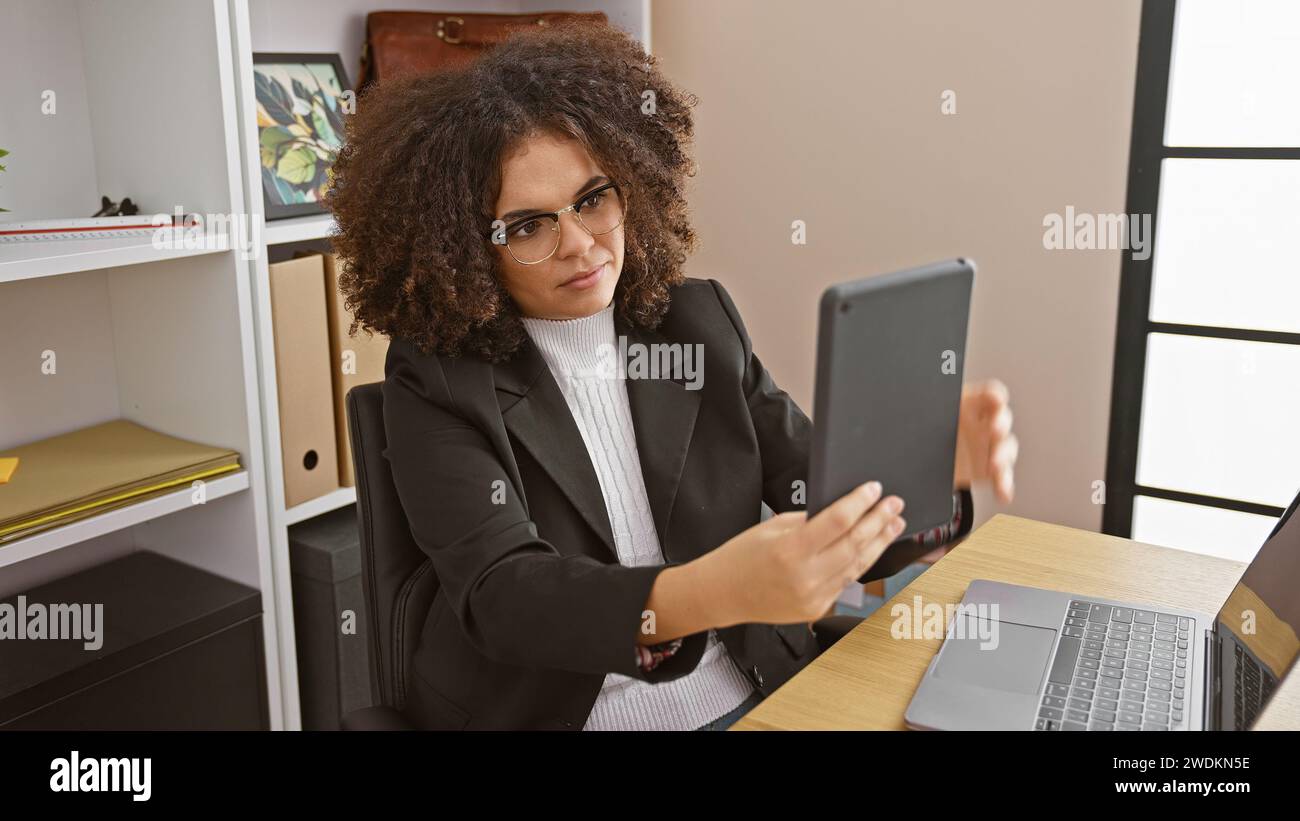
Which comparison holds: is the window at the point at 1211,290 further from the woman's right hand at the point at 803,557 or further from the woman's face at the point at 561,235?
the woman's right hand at the point at 803,557

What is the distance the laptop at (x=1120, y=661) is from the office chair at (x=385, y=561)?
56 centimetres

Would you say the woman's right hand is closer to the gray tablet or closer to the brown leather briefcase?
the gray tablet

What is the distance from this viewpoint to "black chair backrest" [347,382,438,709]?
1.26 metres

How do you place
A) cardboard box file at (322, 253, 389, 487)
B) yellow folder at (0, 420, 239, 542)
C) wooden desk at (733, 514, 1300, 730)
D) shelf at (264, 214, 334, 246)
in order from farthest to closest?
cardboard box file at (322, 253, 389, 487), shelf at (264, 214, 334, 246), yellow folder at (0, 420, 239, 542), wooden desk at (733, 514, 1300, 730)

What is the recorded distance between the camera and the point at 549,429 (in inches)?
50.8

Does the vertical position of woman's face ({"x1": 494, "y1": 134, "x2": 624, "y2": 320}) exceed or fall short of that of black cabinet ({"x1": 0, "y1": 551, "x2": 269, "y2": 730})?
it exceeds it

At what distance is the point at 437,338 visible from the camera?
1280 mm

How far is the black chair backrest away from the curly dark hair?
0.11 metres

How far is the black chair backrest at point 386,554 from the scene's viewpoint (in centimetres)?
126

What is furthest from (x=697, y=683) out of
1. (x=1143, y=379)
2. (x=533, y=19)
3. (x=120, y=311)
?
(x=533, y=19)

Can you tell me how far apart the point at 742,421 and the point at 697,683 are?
0.31 metres

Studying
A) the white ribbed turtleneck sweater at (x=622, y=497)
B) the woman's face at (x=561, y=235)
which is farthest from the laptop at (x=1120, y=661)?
the woman's face at (x=561, y=235)

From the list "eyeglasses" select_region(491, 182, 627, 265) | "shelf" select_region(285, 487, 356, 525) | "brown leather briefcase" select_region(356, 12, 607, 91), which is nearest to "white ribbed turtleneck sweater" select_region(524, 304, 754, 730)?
"eyeglasses" select_region(491, 182, 627, 265)
